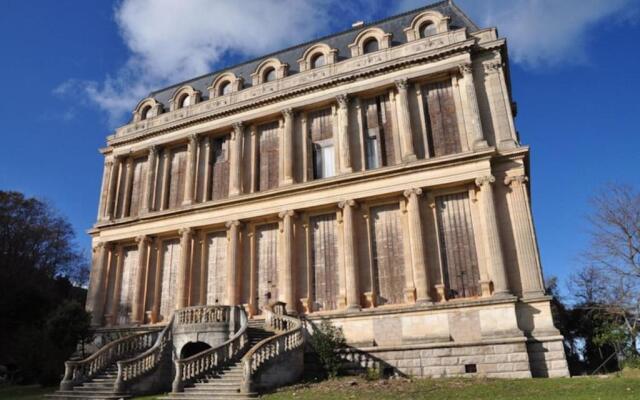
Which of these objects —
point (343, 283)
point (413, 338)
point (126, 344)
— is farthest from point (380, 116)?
point (126, 344)

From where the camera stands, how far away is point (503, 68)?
78.3 feet

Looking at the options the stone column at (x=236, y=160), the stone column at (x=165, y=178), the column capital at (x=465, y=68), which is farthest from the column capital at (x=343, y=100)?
the stone column at (x=165, y=178)

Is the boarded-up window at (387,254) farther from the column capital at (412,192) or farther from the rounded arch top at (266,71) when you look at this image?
the rounded arch top at (266,71)

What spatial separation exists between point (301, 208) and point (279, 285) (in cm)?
404

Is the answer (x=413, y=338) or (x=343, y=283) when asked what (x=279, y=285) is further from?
(x=413, y=338)

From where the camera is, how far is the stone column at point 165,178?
2853cm

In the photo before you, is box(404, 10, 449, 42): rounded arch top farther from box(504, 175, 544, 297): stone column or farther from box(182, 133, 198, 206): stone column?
box(182, 133, 198, 206): stone column

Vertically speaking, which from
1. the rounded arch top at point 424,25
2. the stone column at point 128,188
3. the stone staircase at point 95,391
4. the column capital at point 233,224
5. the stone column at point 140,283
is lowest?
the stone staircase at point 95,391

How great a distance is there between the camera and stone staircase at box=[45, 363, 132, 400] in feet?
55.1

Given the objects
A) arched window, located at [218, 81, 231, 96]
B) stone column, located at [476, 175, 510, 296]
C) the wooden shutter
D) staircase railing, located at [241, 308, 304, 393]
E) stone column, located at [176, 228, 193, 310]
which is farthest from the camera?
arched window, located at [218, 81, 231, 96]

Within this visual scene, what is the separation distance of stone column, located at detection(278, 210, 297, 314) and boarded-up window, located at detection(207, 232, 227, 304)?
381 centimetres

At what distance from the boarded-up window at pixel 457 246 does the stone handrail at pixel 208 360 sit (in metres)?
9.29

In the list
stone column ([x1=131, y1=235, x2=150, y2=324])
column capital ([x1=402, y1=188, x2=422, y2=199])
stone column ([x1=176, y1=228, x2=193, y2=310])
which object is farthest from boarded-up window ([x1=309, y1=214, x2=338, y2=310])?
stone column ([x1=131, y1=235, x2=150, y2=324])

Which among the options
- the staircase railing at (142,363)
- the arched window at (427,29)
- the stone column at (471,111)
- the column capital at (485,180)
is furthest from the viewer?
the arched window at (427,29)
